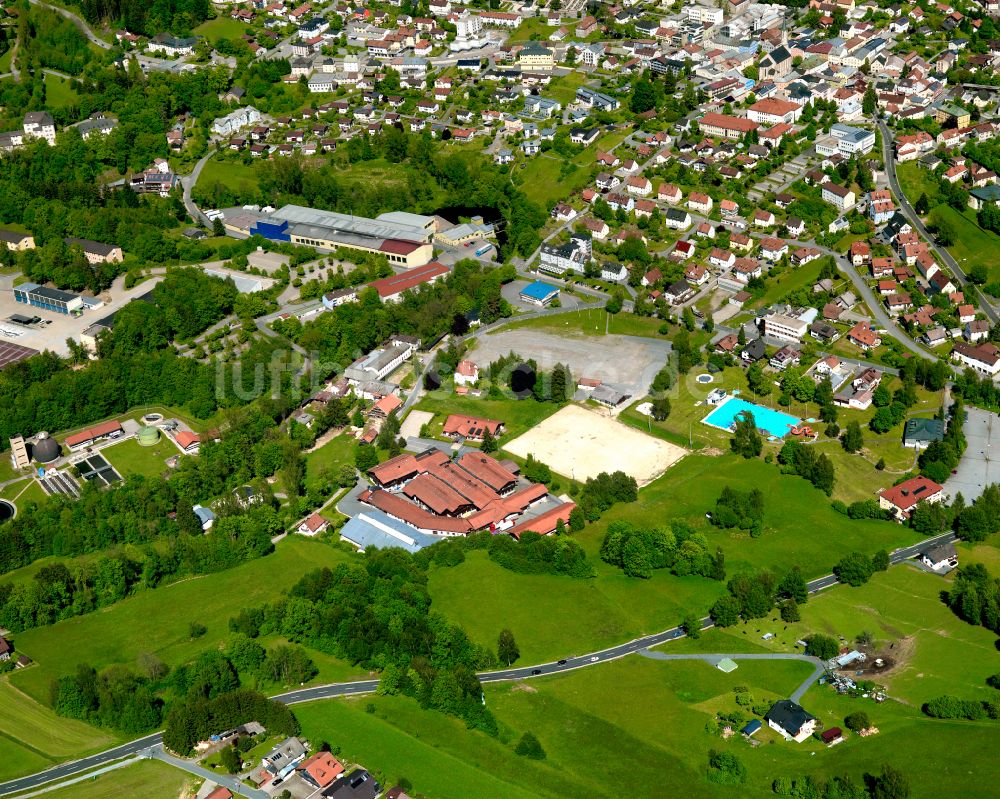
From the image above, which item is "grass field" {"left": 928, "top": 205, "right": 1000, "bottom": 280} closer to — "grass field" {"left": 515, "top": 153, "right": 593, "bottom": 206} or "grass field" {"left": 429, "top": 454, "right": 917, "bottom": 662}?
"grass field" {"left": 515, "top": 153, "right": 593, "bottom": 206}

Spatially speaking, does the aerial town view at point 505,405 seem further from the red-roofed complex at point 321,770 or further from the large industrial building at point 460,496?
the large industrial building at point 460,496

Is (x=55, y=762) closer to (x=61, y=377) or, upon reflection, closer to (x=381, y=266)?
(x=61, y=377)

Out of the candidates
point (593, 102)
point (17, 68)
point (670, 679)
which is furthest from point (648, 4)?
point (670, 679)

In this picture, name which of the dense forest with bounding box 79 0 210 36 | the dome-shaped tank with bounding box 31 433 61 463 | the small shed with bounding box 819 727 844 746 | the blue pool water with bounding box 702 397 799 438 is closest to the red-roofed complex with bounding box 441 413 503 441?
the blue pool water with bounding box 702 397 799 438

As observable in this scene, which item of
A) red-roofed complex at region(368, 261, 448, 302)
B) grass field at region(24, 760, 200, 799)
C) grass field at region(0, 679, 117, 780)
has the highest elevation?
red-roofed complex at region(368, 261, 448, 302)

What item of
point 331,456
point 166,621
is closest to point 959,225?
point 331,456

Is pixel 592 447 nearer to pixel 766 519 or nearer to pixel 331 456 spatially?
pixel 766 519

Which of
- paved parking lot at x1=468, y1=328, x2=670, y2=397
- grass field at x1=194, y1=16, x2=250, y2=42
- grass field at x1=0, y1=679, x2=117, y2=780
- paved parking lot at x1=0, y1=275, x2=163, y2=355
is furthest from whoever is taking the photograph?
grass field at x1=194, y1=16, x2=250, y2=42

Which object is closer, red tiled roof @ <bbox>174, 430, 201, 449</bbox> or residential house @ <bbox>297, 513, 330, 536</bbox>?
residential house @ <bbox>297, 513, 330, 536</bbox>
